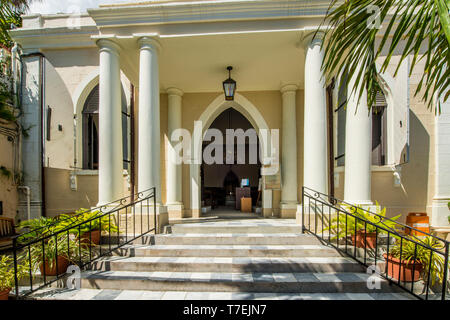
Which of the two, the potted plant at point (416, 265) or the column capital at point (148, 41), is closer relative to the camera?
the potted plant at point (416, 265)

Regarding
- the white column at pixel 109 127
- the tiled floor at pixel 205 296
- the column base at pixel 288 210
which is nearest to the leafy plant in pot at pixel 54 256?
the tiled floor at pixel 205 296

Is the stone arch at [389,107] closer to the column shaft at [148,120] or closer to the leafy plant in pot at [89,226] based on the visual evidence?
the column shaft at [148,120]

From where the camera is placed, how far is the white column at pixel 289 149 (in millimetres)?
6953

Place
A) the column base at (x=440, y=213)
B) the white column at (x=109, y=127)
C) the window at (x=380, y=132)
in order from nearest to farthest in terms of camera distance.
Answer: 1. the white column at (x=109, y=127)
2. the column base at (x=440, y=213)
3. the window at (x=380, y=132)

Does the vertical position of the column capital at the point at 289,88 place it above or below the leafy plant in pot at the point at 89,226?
above

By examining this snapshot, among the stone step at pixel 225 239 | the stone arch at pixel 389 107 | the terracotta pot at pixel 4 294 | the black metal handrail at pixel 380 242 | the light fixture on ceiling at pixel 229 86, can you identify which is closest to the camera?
the terracotta pot at pixel 4 294

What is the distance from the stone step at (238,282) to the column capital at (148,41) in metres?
4.33

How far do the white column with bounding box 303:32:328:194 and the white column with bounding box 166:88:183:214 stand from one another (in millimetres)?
3837

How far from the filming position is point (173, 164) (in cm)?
727

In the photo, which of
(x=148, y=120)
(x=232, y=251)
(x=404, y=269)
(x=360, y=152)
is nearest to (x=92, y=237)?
(x=148, y=120)

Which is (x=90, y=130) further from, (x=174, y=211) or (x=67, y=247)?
(x=67, y=247)

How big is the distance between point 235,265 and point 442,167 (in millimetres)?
6144

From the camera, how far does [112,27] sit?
201 inches

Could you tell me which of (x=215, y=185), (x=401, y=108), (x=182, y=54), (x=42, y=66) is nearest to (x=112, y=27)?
(x=182, y=54)
